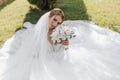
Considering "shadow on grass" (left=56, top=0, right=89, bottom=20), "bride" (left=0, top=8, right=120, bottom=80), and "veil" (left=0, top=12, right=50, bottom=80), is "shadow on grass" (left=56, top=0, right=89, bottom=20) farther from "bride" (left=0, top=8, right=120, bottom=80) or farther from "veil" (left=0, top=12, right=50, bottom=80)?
"veil" (left=0, top=12, right=50, bottom=80)

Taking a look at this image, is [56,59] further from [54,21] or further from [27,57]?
[54,21]

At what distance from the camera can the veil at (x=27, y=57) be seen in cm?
543

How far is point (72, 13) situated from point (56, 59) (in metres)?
4.85

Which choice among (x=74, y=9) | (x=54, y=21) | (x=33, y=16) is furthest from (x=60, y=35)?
(x=74, y=9)

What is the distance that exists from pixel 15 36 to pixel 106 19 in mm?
3328

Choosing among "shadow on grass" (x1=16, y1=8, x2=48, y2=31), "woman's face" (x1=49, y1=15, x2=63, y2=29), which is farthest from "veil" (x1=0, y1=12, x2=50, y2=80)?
"shadow on grass" (x1=16, y1=8, x2=48, y2=31)

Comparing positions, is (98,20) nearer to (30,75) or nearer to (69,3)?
(69,3)

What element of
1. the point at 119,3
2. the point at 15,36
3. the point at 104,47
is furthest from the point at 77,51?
the point at 119,3

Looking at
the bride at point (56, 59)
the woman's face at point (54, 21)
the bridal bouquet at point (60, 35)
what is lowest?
the bride at point (56, 59)

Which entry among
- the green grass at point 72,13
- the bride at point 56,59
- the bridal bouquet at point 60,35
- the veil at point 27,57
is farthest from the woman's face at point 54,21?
the green grass at point 72,13

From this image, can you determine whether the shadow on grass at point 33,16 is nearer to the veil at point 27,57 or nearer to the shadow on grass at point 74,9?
the shadow on grass at point 74,9

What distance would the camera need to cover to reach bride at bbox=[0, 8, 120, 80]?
516 centimetres

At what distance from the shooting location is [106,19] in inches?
363

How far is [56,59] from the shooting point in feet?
18.5
